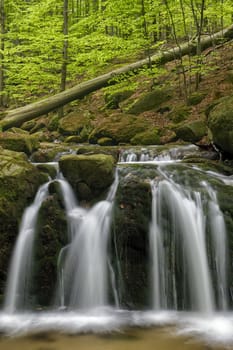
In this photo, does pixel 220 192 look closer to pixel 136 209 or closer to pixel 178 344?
pixel 136 209

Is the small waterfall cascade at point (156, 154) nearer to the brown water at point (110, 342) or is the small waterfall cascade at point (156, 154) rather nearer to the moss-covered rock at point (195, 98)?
the moss-covered rock at point (195, 98)

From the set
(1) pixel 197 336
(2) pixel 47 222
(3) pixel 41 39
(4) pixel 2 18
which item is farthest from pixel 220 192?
(4) pixel 2 18

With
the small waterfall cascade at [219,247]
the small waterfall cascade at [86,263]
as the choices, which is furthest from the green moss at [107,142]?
the small waterfall cascade at [219,247]

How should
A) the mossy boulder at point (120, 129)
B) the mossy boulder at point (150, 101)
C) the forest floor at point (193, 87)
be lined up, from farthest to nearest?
the mossy boulder at point (150, 101) → the forest floor at point (193, 87) → the mossy boulder at point (120, 129)

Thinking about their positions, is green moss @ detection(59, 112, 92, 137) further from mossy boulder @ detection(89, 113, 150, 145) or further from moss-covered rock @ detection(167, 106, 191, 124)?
moss-covered rock @ detection(167, 106, 191, 124)

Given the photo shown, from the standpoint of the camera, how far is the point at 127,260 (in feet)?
17.5

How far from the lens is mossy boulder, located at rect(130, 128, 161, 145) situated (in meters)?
9.80

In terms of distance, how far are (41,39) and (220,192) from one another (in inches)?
394

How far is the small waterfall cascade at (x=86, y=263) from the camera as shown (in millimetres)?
5148

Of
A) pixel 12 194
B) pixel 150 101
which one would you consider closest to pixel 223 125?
pixel 12 194

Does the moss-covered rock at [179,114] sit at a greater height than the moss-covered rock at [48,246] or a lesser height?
greater

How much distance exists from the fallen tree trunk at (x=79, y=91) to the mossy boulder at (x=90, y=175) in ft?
17.5

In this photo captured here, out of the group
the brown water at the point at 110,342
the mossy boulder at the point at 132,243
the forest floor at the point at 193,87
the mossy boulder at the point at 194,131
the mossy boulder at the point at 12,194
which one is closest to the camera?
the brown water at the point at 110,342

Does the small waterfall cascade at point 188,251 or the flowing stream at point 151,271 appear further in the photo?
the small waterfall cascade at point 188,251
